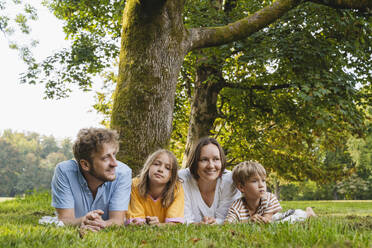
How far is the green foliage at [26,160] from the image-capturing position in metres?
75.5

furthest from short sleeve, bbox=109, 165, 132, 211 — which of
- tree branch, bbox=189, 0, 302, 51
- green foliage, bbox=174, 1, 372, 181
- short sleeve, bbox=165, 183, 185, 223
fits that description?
green foliage, bbox=174, 1, 372, 181

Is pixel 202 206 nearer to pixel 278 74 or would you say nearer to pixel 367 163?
pixel 278 74

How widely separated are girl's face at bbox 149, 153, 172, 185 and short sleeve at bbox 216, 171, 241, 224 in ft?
3.48

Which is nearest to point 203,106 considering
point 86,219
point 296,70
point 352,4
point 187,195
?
point 296,70

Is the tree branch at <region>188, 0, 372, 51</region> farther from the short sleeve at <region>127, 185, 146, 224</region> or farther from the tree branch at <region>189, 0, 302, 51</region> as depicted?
the short sleeve at <region>127, 185, 146, 224</region>

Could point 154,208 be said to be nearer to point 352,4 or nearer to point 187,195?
point 187,195

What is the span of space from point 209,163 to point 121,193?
4.49 ft

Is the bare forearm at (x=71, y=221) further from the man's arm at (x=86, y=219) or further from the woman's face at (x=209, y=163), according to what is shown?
the woman's face at (x=209, y=163)

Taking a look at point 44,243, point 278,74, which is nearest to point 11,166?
point 278,74

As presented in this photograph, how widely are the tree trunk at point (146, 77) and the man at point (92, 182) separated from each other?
55.6 inches

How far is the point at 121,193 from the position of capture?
4004mm

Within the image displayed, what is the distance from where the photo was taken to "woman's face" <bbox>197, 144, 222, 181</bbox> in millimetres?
4652

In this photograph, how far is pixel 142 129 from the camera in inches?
222

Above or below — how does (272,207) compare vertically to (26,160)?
below
